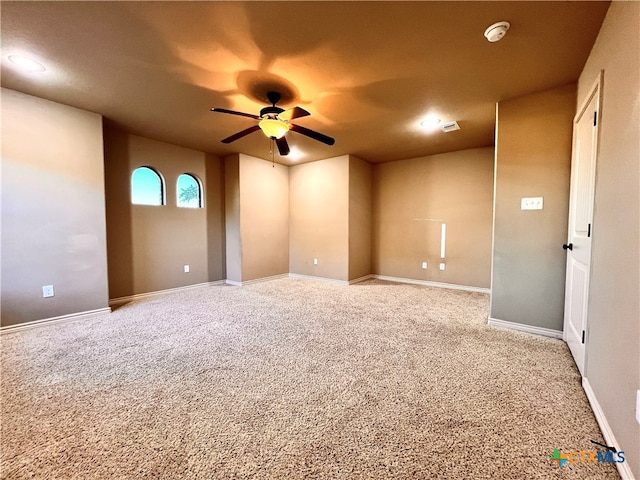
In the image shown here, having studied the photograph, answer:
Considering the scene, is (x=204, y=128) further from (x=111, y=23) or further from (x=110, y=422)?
(x=110, y=422)

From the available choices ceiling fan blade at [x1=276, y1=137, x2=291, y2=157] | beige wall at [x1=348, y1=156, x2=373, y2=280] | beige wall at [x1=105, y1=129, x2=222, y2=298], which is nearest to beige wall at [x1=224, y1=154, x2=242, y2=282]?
beige wall at [x1=105, y1=129, x2=222, y2=298]

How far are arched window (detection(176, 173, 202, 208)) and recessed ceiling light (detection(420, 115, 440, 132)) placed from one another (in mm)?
3884

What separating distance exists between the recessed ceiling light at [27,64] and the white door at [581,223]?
4.30 m

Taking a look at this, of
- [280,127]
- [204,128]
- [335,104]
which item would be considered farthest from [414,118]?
[204,128]

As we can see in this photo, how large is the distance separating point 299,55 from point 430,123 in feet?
7.08

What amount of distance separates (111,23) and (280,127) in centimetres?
137

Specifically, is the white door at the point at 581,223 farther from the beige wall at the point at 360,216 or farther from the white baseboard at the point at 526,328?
the beige wall at the point at 360,216

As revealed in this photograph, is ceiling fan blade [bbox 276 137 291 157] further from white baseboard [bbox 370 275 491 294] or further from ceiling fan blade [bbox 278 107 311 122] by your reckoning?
white baseboard [bbox 370 275 491 294]

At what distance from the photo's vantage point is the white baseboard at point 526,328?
8.23ft

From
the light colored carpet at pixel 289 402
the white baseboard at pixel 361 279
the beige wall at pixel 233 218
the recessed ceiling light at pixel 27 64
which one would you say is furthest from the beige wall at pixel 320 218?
the recessed ceiling light at pixel 27 64

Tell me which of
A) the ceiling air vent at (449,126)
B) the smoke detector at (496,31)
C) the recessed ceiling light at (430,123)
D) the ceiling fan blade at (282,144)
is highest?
the recessed ceiling light at (430,123)

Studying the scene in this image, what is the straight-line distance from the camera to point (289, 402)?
156cm

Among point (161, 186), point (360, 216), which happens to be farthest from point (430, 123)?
point (161, 186)

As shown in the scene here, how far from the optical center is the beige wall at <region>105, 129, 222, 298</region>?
380cm
